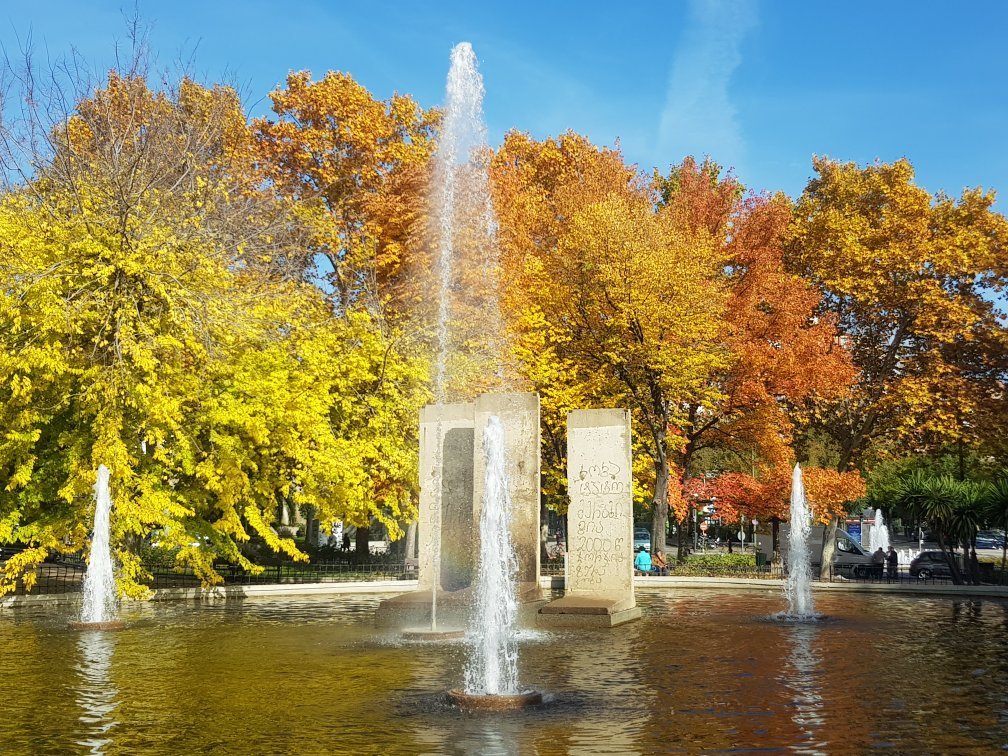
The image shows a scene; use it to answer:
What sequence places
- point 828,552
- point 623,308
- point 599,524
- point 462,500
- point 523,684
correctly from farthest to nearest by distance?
point 828,552
point 623,308
point 462,500
point 599,524
point 523,684

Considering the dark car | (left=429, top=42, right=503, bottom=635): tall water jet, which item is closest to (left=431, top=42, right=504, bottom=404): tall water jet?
(left=429, top=42, right=503, bottom=635): tall water jet

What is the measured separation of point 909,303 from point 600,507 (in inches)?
706

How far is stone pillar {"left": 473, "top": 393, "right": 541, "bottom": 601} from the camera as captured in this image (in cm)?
2261

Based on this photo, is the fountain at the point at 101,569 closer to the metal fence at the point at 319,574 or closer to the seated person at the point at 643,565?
the metal fence at the point at 319,574

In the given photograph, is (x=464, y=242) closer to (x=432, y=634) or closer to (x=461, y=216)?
(x=461, y=216)

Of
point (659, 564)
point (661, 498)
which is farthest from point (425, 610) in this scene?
point (661, 498)

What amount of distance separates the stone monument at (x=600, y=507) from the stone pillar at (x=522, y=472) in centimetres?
104

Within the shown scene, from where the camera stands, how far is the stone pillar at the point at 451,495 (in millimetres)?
23312

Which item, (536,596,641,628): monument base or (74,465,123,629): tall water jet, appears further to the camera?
(536,596,641,628): monument base

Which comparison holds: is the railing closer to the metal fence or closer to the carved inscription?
the metal fence

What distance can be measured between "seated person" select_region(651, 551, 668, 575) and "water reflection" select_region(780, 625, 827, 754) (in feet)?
49.8

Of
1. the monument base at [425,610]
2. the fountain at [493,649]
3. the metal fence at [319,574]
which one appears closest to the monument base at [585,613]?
the monument base at [425,610]

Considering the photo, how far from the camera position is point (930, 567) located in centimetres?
3994

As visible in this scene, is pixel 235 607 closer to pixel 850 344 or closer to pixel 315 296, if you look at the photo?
pixel 315 296
